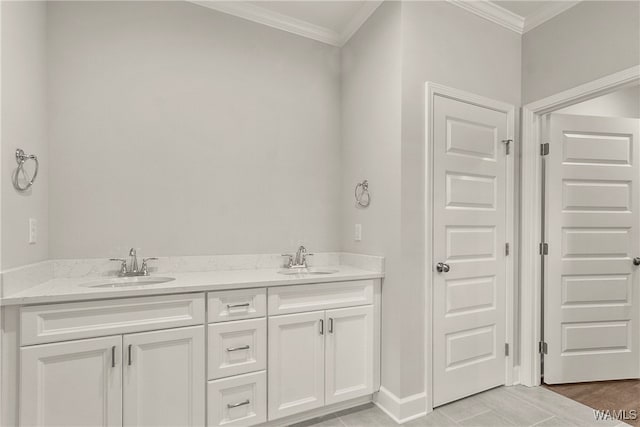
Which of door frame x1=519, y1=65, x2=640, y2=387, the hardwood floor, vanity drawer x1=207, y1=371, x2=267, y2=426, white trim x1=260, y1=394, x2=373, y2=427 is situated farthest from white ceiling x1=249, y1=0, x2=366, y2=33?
the hardwood floor

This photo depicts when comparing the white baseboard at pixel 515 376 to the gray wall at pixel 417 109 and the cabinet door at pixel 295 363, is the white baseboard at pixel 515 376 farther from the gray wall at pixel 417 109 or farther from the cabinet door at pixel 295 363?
the cabinet door at pixel 295 363

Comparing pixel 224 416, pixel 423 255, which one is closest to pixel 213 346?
pixel 224 416

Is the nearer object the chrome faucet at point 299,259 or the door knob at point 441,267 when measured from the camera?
the door knob at point 441,267

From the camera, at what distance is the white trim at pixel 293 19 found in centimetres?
231

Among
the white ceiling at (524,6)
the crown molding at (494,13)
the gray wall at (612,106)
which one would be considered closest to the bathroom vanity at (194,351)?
the crown molding at (494,13)

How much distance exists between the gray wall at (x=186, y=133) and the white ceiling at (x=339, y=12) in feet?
0.25

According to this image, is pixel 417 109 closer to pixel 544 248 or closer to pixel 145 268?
pixel 544 248

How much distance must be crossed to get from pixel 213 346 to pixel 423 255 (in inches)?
53.0

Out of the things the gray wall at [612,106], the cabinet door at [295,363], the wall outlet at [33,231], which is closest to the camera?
the wall outlet at [33,231]

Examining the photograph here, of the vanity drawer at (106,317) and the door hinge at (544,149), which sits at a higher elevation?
the door hinge at (544,149)

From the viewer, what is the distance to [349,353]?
2084mm

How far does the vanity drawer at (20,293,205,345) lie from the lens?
142 centimetres

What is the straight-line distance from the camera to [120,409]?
5.04 feet

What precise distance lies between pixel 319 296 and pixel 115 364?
1.08 meters
